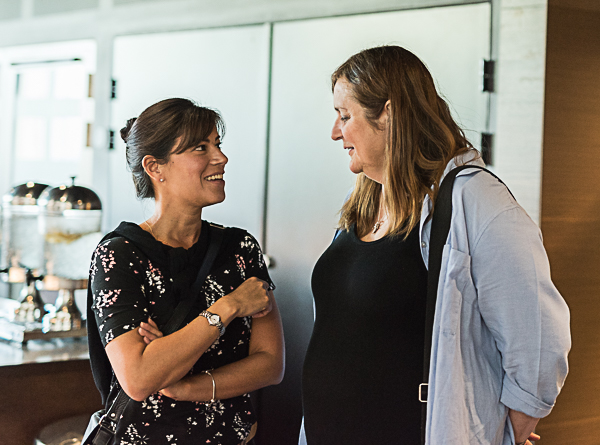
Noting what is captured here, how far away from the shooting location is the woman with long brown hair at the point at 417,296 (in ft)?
3.87

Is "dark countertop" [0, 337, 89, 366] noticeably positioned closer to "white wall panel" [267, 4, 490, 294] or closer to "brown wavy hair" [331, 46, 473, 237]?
"white wall panel" [267, 4, 490, 294]

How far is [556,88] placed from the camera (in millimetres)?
2109

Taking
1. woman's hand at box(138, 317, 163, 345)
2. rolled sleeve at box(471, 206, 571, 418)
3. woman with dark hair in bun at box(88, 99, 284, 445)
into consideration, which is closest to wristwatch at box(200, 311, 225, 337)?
woman with dark hair in bun at box(88, 99, 284, 445)

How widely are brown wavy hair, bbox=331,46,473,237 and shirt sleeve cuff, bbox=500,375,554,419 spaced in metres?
0.40

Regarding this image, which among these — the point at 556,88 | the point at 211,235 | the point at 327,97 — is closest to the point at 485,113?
the point at 556,88

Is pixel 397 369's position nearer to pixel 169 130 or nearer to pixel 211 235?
pixel 211 235

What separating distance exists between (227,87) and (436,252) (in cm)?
174

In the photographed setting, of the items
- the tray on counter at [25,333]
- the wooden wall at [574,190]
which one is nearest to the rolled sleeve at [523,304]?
the wooden wall at [574,190]

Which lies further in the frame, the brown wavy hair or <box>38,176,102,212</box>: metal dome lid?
<box>38,176,102,212</box>: metal dome lid

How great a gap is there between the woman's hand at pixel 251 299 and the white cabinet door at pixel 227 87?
97cm

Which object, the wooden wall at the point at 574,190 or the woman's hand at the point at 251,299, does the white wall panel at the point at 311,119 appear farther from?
the woman's hand at the point at 251,299

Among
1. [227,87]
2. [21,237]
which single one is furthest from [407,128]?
[21,237]

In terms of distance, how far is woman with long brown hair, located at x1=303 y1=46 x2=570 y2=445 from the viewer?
1.18 m

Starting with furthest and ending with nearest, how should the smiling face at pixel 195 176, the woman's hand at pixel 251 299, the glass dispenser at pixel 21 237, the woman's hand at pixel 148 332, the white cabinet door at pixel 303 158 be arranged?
the glass dispenser at pixel 21 237 → the white cabinet door at pixel 303 158 → the smiling face at pixel 195 176 → the woman's hand at pixel 251 299 → the woman's hand at pixel 148 332
